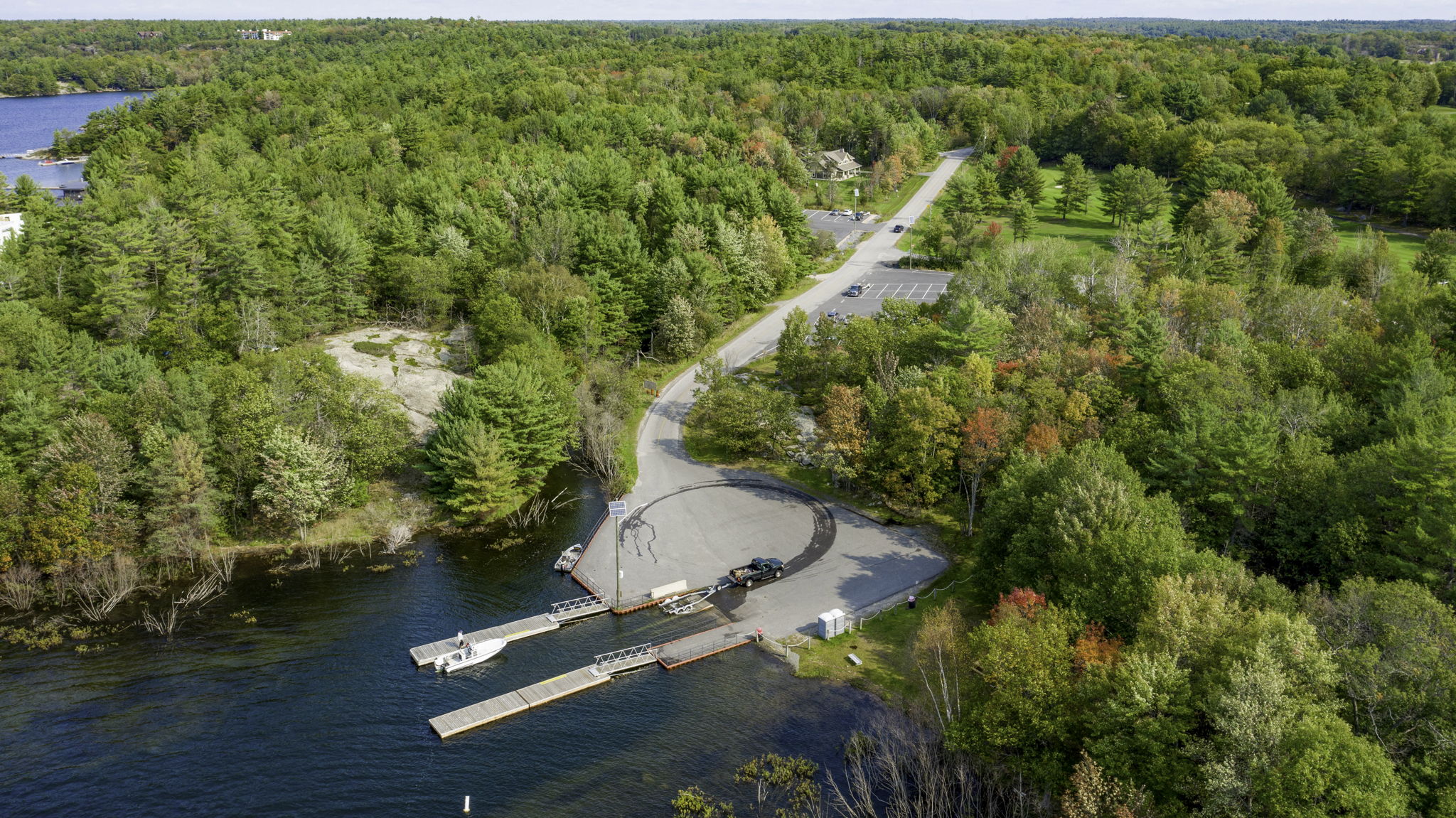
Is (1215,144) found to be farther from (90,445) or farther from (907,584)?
(90,445)

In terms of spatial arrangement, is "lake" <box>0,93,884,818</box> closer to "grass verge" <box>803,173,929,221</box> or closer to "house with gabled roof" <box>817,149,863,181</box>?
"grass verge" <box>803,173,929,221</box>

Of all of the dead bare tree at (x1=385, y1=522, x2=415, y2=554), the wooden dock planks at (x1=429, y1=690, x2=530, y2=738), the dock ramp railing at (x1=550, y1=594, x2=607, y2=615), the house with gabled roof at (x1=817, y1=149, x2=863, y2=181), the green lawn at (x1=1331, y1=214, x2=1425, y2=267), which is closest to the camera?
the wooden dock planks at (x1=429, y1=690, x2=530, y2=738)

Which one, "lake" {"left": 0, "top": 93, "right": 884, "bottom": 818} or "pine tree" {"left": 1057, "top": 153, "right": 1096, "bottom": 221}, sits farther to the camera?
"pine tree" {"left": 1057, "top": 153, "right": 1096, "bottom": 221}

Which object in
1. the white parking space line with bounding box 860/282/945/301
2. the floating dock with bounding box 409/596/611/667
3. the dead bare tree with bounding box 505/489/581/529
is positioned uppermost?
the white parking space line with bounding box 860/282/945/301

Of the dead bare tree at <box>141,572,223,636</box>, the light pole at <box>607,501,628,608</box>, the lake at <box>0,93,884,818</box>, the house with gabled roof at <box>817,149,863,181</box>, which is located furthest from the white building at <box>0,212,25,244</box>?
the house with gabled roof at <box>817,149,863,181</box>

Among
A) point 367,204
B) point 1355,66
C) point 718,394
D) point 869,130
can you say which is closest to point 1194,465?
point 718,394

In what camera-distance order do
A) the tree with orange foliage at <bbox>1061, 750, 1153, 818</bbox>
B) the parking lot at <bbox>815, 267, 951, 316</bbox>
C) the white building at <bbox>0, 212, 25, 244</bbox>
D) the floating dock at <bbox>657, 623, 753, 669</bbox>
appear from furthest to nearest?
1. the parking lot at <bbox>815, 267, 951, 316</bbox>
2. the white building at <bbox>0, 212, 25, 244</bbox>
3. the floating dock at <bbox>657, 623, 753, 669</bbox>
4. the tree with orange foliage at <bbox>1061, 750, 1153, 818</bbox>

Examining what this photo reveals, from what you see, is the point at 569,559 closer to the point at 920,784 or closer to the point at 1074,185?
the point at 920,784
